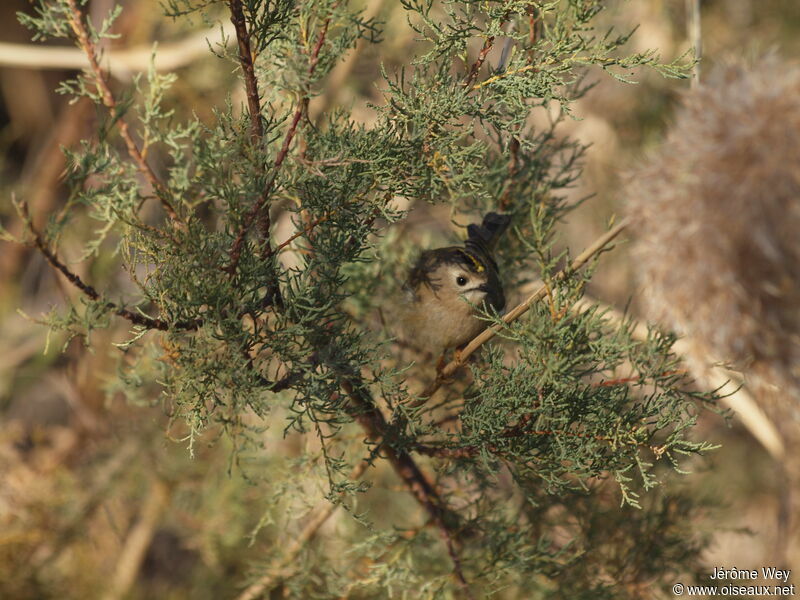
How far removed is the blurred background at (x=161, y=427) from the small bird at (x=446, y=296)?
22 centimetres

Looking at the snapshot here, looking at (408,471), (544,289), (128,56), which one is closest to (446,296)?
(408,471)

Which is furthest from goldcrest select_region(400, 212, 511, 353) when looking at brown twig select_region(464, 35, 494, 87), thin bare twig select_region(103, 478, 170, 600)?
thin bare twig select_region(103, 478, 170, 600)

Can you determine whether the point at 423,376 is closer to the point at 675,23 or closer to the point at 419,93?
the point at 419,93

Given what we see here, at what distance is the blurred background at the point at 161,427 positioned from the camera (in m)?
2.23

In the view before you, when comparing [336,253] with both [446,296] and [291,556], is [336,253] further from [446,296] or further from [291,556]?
[291,556]

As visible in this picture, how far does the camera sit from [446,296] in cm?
169

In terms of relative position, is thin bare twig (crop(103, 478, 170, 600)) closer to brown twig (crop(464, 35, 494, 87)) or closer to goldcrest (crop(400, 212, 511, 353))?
goldcrest (crop(400, 212, 511, 353))

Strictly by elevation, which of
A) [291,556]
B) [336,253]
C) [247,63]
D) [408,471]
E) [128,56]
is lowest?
[291,556]

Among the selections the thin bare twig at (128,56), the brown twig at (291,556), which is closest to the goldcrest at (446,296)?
the brown twig at (291,556)

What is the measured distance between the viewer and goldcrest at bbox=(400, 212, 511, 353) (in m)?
1.62

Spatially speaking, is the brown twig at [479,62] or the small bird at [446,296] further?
the small bird at [446,296]

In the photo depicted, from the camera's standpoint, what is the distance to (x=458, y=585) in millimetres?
1456

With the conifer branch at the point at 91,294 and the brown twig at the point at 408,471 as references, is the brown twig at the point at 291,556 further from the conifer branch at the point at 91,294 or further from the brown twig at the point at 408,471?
the conifer branch at the point at 91,294

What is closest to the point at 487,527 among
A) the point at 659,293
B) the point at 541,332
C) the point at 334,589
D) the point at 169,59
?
the point at 334,589
